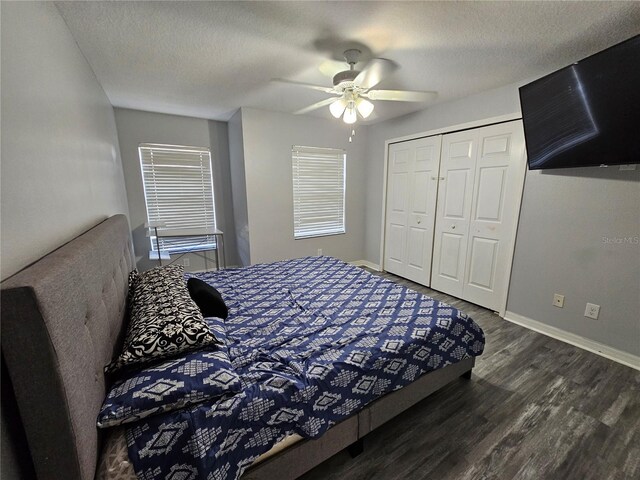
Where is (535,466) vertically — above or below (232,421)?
below

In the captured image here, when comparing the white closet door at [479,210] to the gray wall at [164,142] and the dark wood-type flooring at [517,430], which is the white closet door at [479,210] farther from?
the gray wall at [164,142]

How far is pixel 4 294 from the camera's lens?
605 mm

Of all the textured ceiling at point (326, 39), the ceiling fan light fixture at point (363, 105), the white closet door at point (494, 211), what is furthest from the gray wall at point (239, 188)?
the white closet door at point (494, 211)

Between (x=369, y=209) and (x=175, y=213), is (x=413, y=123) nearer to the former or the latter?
(x=369, y=209)

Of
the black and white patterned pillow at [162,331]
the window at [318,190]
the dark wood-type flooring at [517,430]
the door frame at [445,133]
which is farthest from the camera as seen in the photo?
the window at [318,190]

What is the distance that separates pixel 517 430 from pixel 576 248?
1674mm

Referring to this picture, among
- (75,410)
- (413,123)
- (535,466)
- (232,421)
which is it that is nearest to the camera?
(75,410)

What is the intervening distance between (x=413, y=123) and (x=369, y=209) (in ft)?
4.77

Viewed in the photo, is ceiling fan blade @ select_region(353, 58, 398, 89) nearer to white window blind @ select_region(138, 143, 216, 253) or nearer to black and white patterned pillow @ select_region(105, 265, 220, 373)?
black and white patterned pillow @ select_region(105, 265, 220, 373)

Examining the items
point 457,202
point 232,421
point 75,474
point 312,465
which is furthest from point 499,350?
point 75,474

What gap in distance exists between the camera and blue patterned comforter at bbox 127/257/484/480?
3.04ft

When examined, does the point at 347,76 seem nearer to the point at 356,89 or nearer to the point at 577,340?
the point at 356,89

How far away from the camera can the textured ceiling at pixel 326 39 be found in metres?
1.48

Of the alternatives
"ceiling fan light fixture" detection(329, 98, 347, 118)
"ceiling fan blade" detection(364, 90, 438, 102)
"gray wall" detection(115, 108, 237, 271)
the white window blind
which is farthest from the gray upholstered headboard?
"gray wall" detection(115, 108, 237, 271)
